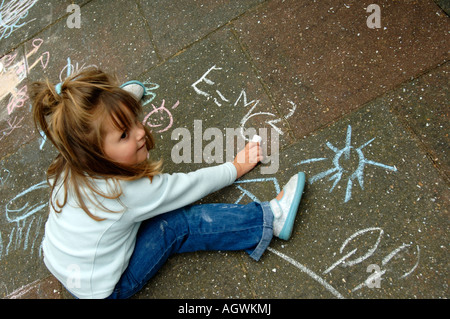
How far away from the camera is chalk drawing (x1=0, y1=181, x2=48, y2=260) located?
Result: 2.00 metres

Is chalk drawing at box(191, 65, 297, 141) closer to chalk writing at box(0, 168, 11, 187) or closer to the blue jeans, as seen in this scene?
the blue jeans

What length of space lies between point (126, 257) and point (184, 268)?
341 mm

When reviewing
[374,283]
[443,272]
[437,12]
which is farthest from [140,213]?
[437,12]

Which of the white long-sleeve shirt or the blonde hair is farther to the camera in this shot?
the white long-sleeve shirt

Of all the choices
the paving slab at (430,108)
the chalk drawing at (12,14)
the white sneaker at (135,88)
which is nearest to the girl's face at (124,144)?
the white sneaker at (135,88)

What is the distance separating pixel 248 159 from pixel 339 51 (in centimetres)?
82

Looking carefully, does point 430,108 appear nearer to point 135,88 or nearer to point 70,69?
point 135,88

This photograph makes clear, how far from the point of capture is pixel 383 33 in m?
1.89

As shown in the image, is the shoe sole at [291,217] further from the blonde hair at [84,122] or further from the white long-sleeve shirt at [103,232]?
the blonde hair at [84,122]

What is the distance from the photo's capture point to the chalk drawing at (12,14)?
296cm

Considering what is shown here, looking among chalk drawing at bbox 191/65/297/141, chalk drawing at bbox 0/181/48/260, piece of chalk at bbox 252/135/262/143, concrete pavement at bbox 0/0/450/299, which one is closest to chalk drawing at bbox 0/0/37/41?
concrete pavement at bbox 0/0/450/299

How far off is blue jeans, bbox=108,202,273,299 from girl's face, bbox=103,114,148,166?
0.37 meters

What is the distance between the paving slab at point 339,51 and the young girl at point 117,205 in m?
0.51

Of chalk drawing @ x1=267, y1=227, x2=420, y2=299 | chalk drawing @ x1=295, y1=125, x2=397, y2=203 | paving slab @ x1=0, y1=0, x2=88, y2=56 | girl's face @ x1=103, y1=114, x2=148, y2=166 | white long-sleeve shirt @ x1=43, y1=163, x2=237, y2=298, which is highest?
paving slab @ x1=0, y1=0, x2=88, y2=56
